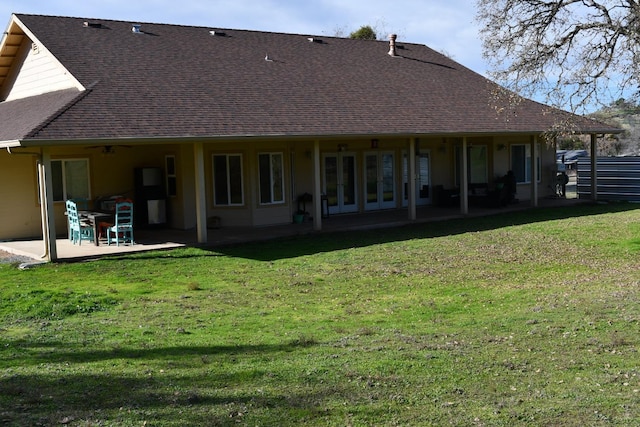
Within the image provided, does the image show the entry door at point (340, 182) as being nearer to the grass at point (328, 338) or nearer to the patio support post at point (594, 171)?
the grass at point (328, 338)

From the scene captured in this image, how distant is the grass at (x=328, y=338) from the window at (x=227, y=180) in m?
4.03

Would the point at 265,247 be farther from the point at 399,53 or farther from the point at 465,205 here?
the point at 399,53

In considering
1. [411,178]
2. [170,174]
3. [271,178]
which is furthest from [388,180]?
[170,174]

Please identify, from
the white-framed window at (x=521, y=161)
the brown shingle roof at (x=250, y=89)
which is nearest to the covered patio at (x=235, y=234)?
the white-framed window at (x=521, y=161)

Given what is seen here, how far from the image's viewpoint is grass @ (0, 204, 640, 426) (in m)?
6.02

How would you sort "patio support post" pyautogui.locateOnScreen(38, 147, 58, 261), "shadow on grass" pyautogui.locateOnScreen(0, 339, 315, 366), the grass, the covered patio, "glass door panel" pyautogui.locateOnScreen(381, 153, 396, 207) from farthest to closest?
1. "glass door panel" pyautogui.locateOnScreen(381, 153, 396, 207)
2. the covered patio
3. "patio support post" pyautogui.locateOnScreen(38, 147, 58, 261)
4. "shadow on grass" pyautogui.locateOnScreen(0, 339, 315, 366)
5. the grass

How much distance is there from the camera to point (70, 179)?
1888 centimetres

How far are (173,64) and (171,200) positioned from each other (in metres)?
3.59

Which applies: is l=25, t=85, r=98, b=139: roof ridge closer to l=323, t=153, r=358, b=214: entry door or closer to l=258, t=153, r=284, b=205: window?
l=258, t=153, r=284, b=205: window

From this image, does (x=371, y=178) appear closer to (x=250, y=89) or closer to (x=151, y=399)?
(x=250, y=89)

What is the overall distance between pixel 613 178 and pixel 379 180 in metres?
9.21

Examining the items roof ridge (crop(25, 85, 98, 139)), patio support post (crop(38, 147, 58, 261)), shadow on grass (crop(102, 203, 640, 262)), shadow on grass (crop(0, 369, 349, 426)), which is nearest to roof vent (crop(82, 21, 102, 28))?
roof ridge (crop(25, 85, 98, 139))

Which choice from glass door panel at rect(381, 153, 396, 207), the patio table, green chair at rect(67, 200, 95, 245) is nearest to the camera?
the patio table

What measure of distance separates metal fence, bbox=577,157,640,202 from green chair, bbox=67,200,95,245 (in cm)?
1710
